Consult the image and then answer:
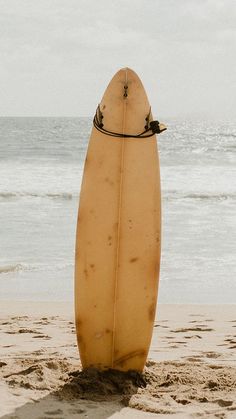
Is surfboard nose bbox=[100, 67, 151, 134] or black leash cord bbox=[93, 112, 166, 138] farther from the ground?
surfboard nose bbox=[100, 67, 151, 134]

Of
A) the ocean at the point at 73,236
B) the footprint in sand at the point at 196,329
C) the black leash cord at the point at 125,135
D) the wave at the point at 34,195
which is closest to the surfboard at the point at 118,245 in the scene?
the black leash cord at the point at 125,135

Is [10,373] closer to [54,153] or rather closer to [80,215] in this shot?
[80,215]

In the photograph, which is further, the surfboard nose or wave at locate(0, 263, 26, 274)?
wave at locate(0, 263, 26, 274)

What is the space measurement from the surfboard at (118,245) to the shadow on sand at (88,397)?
5.7 inches

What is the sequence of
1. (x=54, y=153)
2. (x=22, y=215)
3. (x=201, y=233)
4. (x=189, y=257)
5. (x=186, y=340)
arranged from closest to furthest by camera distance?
1. (x=186, y=340)
2. (x=189, y=257)
3. (x=201, y=233)
4. (x=22, y=215)
5. (x=54, y=153)

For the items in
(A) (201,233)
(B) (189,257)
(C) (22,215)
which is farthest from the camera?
(C) (22,215)

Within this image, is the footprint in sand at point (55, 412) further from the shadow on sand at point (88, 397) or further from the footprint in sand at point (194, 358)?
the footprint in sand at point (194, 358)

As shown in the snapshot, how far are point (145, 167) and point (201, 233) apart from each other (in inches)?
221

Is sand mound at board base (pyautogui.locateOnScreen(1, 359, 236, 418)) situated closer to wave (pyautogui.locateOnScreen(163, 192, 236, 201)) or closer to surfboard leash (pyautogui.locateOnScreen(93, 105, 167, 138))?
surfboard leash (pyautogui.locateOnScreen(93, 105, 167, 138))

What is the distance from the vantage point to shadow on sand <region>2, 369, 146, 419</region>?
335 centimetres

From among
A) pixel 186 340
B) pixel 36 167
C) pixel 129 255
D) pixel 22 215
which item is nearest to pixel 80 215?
pixel 129 255

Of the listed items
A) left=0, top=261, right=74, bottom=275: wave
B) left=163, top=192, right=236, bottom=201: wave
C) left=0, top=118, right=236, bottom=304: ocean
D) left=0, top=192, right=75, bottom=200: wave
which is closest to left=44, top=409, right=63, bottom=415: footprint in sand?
left=0, top=118, right=236, bottom=304: ocean

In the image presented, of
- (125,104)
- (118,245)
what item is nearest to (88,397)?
(118,245)

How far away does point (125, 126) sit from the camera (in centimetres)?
407
